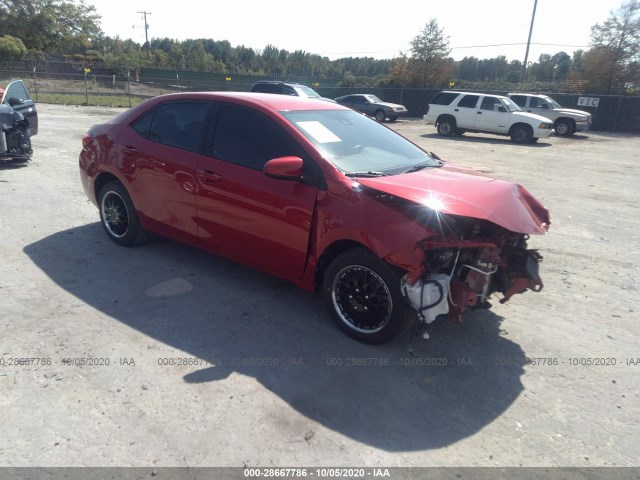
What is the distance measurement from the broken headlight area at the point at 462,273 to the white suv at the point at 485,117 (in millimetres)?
17890

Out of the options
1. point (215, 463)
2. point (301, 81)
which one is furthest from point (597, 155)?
point (301, 81)

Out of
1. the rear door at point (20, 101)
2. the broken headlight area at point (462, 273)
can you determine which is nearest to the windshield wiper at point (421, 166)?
the broken headlight area at point (462, 273)

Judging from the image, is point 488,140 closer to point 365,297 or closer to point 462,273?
point 462,273

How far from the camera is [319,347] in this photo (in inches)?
144

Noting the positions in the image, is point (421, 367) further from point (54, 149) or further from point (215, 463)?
point (54, 149)

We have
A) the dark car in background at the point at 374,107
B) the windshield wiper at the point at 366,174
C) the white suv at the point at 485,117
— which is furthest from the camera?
the dark car in background at the point at 374,107

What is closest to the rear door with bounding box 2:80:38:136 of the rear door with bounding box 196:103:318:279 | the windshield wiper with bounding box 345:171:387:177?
the rear door with bounding box 196:103:318:279

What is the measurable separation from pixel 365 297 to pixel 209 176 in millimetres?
1848

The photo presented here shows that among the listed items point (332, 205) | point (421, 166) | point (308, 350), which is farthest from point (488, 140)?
point (308, 350)

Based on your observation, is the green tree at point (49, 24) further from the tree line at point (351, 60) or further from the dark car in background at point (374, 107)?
the dark car in background at point (374, 107)

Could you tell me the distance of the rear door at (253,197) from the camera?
3.84m

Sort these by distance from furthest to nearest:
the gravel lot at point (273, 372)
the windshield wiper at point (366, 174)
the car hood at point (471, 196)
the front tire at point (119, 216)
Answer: the front tire at point (119, 216) < the windshield wiper at point (366, 174) < the car hood at point (471, 196) < the gravel lot at point (273, 372)

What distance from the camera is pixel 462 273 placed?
347 cm

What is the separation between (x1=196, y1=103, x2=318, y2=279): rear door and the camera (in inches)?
151
